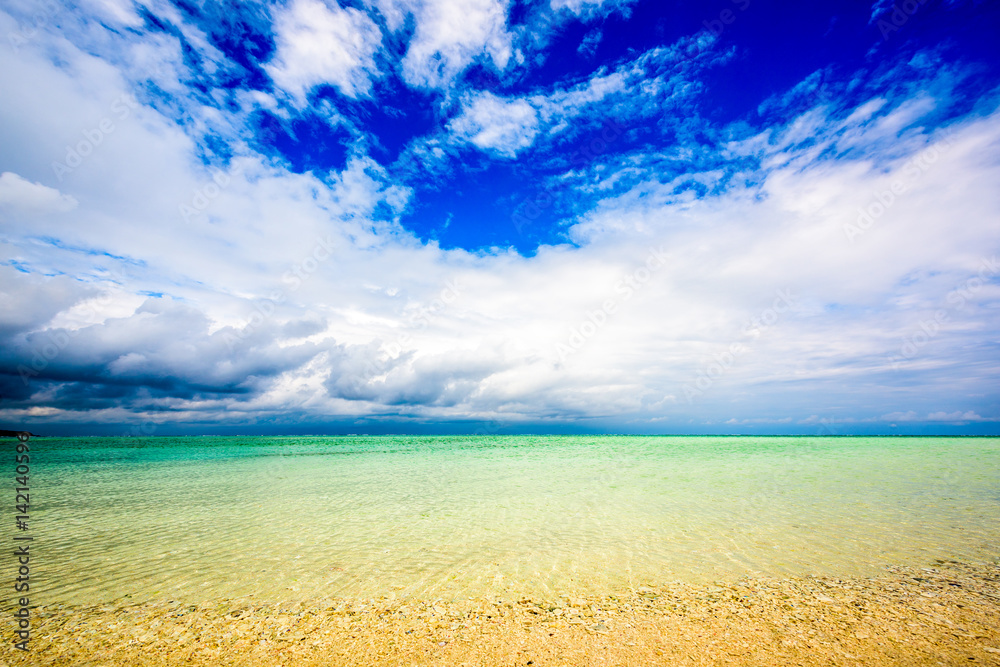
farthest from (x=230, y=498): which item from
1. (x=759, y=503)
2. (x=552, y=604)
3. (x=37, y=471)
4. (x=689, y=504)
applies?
(x=37, y=471)

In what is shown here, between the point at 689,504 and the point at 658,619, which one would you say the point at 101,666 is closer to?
the point at 658,619

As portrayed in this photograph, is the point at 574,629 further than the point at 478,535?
No

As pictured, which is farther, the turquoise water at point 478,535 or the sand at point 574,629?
the turquoise water at point 478,535

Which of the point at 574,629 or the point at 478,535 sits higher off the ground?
the point at 478,535

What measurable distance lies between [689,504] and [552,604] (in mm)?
10085

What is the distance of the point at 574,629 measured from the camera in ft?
19.4

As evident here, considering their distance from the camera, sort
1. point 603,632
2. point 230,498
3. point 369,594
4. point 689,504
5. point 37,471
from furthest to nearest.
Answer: point 37,471
point 230,498
point 689,504
point 369,594
point 603,632

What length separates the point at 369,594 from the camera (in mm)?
7305

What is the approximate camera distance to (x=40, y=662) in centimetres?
527

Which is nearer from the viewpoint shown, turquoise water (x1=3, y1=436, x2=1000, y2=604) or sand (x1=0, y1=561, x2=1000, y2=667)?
sand (x1=0, y1=561, x2=1000, y2=667)

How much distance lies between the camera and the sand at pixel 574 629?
5.21m

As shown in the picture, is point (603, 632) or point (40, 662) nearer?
point (40, 662)

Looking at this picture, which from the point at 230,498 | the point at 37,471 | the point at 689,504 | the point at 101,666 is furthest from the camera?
the point at 37,471

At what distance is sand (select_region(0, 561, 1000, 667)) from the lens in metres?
5.21
